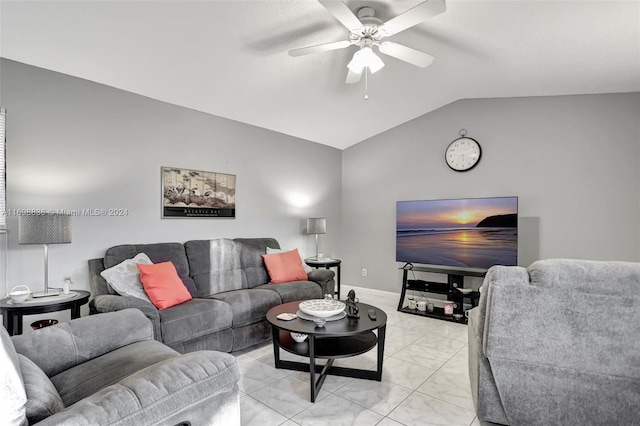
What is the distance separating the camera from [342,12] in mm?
1960

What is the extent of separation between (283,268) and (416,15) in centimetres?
280

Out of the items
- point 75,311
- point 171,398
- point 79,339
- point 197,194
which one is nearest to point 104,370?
point 79,339

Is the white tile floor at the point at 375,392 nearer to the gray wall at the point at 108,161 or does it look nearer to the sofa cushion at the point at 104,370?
the sofa cushion at the point at 104,370

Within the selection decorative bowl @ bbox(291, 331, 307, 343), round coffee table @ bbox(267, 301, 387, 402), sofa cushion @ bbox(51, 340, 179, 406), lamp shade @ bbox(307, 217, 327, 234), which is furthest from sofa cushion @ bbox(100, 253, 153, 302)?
lamp shade @ bbox(307, 217, 327, 234)

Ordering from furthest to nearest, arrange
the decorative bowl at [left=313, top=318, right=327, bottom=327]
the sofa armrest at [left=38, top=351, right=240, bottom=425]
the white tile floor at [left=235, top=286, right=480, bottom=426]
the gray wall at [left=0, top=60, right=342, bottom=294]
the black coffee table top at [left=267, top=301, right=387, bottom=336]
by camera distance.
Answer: the gray wall at [left=0, top=60, right=342, bottom=294], the decorative bowl at [left=313, top=318, right=327, bottom=327], the black coffee table top at [left=267, top=301, right=387, bottom=336], the white tile floor at [left=235, top=286, right=480, bottom=426], the sofa armrest at [left=38, top=351, right=240, bottom=425]

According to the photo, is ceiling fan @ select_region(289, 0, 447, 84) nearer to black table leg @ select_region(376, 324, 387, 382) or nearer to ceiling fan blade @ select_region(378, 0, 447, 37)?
ceiling fan blade @ select_region(378, 0, 447, 37)

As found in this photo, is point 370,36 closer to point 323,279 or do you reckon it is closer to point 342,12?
point 342,12

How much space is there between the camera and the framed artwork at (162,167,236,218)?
3508mm

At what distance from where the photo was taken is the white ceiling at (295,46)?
2293 mm

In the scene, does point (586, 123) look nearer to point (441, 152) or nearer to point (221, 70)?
point (441, 152)

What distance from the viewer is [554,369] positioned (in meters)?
1.60

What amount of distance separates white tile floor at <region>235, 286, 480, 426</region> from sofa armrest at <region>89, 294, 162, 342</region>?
75 cm

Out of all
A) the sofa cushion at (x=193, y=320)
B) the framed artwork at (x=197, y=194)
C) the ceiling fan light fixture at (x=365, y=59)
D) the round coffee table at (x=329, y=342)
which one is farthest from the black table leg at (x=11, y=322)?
the ceiling fan light fixture at (x=365, y=59)

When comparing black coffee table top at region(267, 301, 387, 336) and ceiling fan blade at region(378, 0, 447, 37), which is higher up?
ceiling fan blade at region(378, 0, 447, 37)
